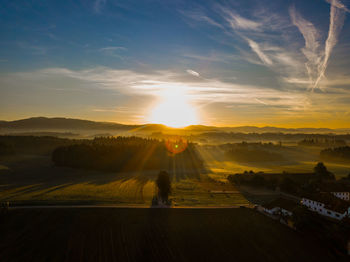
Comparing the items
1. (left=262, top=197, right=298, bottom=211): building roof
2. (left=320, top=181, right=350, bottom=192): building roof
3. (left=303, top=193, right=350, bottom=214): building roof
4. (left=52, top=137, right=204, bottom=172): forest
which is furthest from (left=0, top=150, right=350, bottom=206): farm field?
(left=320, top=181, right=350, bottom=192): building roof

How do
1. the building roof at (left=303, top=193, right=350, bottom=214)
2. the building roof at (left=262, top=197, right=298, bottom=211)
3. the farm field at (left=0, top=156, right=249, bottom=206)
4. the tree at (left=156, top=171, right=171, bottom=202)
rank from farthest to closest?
1. the tree at (left=156, top=171, right=171, bottom=202)
2. the farm field at (left=0, top=156, right=249, bottom=206)
3. the building roof at (left=262, top=197, right=298, bottom=211)
4. the building roof at (left=303, top=193, right=350, bottom=214)

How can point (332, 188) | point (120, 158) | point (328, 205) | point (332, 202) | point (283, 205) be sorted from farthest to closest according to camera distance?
point (120, 158), point (332, 188), point (283, 205), point (332, 202), point (328, 205)

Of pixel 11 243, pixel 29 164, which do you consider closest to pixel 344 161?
pixel 11 243

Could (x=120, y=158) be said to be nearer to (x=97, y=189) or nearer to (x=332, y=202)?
(x=97, y=189)

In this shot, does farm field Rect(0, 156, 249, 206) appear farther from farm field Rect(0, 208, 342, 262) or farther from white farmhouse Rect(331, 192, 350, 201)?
white farmhouse Rect(331, 192, 350, 201)

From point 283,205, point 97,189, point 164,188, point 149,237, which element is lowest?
point 149,237

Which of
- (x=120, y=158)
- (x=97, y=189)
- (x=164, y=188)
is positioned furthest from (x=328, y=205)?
(x=120, y=158)

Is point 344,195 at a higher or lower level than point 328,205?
lower

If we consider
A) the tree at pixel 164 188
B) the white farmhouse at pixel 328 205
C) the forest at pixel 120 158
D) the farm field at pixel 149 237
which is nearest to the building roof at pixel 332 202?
the white farmhouse at pixel 328 205
